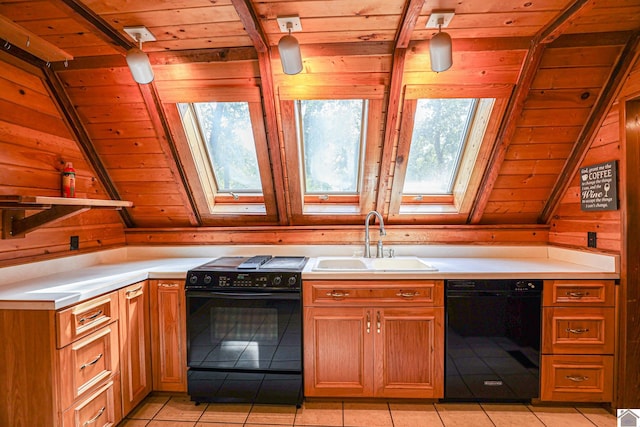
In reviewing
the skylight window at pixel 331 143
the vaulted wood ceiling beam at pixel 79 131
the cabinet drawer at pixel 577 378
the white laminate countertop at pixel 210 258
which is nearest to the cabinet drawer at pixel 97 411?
the white laminate countertop at pixel 210 258

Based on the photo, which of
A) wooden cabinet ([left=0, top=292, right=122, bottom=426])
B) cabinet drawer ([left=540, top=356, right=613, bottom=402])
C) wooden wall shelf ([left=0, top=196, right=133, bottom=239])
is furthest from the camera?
cabinet drawer ([left=540, top=356, right=613, bottom=402])

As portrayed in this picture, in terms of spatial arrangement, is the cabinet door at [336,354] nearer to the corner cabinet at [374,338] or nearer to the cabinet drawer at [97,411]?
the corner cabinet at [374,338]

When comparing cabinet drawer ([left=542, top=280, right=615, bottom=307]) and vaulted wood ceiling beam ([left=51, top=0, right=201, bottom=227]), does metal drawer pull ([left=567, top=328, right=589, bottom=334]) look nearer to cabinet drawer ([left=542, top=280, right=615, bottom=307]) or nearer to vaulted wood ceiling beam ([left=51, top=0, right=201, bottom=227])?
cabinet drawer ([left=542, top=280, right=615, bottom=307])

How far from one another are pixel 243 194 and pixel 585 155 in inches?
106

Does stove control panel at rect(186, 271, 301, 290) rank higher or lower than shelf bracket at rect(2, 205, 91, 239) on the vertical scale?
lower

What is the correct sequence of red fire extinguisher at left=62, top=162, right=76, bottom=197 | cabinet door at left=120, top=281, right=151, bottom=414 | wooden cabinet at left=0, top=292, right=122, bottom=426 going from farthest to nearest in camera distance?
red fire extinguisher at left=62, top=162, right=76, bottom=197
cabinet door at left=120, top=281, right=151, bottom=414
wooden cabinet at left=0, top=292, right=122, bottom=426

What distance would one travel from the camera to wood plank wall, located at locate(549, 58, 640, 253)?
2.03 meters

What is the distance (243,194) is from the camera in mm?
2859

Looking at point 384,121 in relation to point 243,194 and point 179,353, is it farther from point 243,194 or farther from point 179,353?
point 179,353

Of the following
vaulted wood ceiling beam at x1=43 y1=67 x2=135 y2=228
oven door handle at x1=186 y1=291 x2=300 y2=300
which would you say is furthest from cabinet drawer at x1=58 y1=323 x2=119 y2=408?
vaulted wood ceiling beam at x1=43 y1=67 x2=135 y2=228

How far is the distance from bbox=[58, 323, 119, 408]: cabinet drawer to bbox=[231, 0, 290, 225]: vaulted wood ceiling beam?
1.42 m

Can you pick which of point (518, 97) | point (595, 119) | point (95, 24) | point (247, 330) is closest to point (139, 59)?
point (95, 24)

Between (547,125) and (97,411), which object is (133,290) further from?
(547,125)

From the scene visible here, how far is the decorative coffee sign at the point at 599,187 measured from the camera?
81.2 inches
